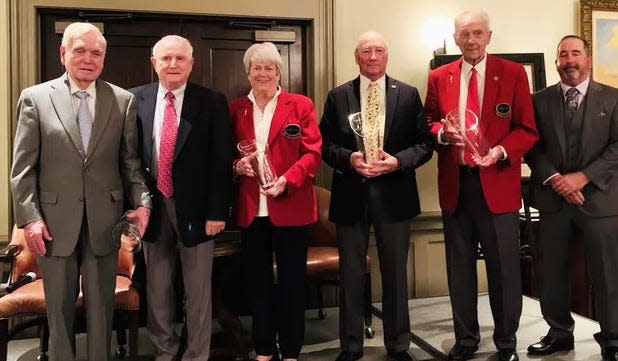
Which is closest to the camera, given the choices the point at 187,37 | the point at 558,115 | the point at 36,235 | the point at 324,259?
the point at 36,235

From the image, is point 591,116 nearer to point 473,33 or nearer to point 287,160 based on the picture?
point 473,33

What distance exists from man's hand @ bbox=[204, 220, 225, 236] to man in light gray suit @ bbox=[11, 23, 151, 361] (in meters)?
0.28

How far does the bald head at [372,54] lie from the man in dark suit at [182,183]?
69 cm

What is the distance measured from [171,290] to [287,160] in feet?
2.50

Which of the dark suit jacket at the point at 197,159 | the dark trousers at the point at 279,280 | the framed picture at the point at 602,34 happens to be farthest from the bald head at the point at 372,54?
the framed picture at the point at 602,34

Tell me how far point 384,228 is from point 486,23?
42.0 inches

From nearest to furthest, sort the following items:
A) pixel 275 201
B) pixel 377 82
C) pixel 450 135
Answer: pixel 275 201
pixel 450 135
pixel 377 82

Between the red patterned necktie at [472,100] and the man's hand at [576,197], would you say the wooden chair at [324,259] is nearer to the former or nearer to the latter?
the red patterned necktie at [472,100]

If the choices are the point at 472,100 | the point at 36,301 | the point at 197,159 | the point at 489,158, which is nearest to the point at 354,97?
the point at 472,100

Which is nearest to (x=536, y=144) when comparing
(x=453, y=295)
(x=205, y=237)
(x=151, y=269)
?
(x=453, y=295)

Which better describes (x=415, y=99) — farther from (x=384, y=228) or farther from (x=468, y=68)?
(x=384, y=228)

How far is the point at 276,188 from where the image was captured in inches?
103

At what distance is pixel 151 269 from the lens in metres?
2.63

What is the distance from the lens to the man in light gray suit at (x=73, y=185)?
2.29 m
